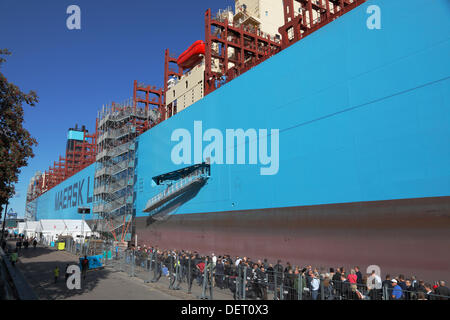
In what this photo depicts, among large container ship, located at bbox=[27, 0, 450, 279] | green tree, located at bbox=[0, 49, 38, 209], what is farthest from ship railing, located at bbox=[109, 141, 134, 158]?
green tree, located at bbox=[0, 49, 38, 209]

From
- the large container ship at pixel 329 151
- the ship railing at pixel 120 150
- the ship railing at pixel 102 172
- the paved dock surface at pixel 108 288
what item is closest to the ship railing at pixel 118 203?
the ship railing at pixel 102 172

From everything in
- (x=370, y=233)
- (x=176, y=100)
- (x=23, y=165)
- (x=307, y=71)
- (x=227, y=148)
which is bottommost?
(x=370, y=233)

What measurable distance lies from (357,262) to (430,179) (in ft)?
13.7

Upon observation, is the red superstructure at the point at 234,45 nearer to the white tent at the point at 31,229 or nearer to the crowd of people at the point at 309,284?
the crowd of people at the point at 309,284

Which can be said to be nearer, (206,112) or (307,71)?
(307,71)

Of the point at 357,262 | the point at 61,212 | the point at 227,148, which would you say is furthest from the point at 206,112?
the point at 61,212

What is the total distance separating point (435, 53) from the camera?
10938mm

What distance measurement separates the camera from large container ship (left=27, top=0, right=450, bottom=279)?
10.9 m

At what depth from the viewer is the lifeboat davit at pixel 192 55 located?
3167cm

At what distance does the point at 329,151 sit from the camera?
46.2 ft

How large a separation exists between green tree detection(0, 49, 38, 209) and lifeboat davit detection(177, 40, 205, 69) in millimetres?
19211
